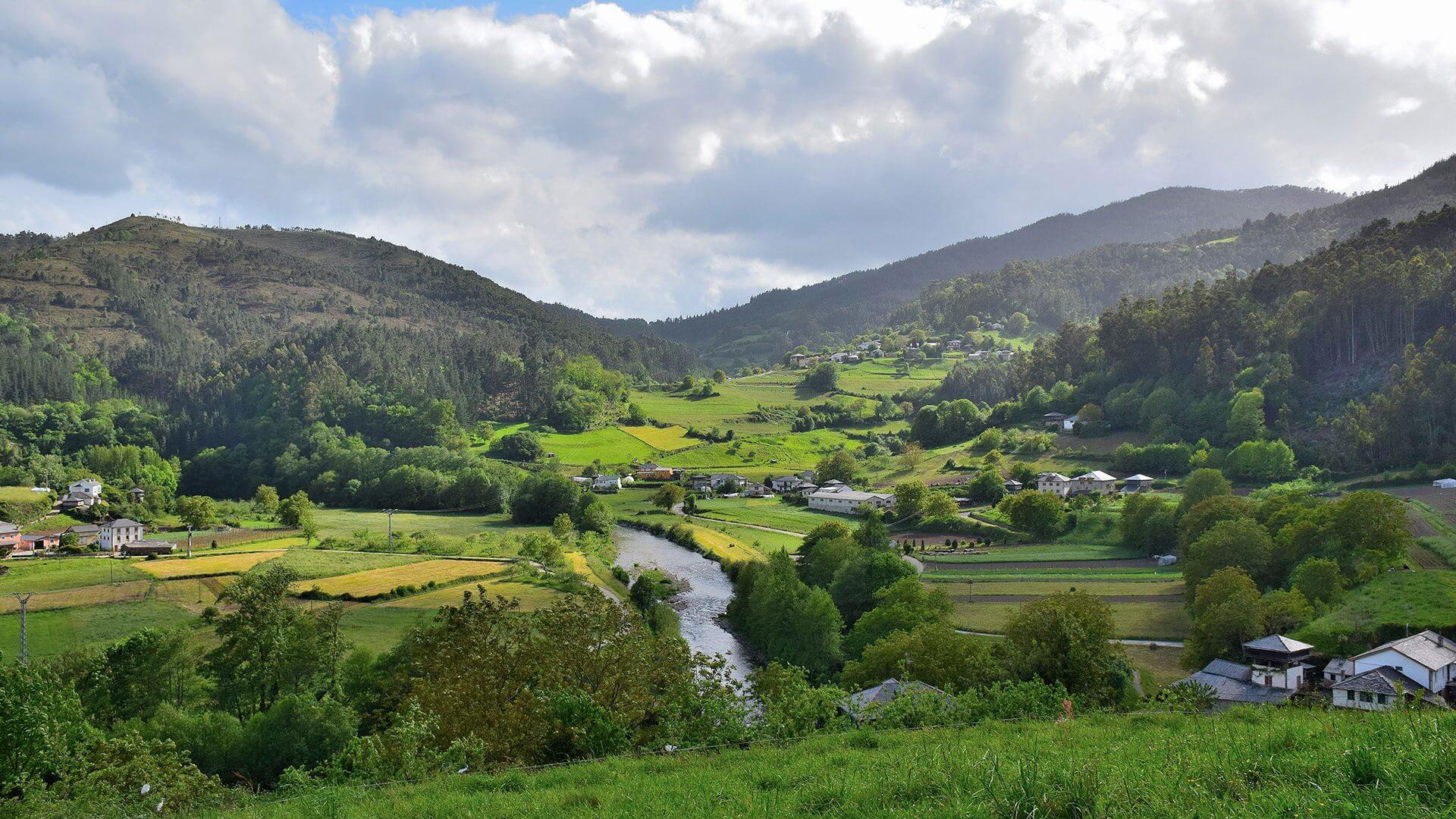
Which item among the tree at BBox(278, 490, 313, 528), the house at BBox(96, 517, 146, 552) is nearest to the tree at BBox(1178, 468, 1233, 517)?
the tree at BBox(278, 490, 313, 528)

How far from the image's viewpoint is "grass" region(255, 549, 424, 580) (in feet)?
161

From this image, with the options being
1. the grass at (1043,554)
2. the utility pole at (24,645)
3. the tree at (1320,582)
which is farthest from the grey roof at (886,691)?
the grass at (1043,554)

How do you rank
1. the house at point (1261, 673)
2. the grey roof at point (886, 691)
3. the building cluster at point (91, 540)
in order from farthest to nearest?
the building cluster at point (91, 540)
the house at point (1261, 673)
the grey roof at point (886, 691)

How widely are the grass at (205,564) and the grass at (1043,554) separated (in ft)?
133

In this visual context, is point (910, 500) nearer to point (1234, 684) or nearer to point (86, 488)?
point (1234, 684)

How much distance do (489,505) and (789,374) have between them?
105268 millimetres

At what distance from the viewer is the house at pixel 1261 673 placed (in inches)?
1076

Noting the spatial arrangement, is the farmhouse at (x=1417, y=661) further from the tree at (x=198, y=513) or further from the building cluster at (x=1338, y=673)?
the tree at (x=198, y=513)

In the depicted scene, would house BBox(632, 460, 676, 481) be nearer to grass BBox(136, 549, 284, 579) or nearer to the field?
the field

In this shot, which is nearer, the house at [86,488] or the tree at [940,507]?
the tree at [940,507]

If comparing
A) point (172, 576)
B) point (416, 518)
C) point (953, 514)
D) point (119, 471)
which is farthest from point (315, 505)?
point (953, 514)

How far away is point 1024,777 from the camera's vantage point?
727 centimetres

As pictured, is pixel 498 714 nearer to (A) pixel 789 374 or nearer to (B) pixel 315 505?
(B) pixel 315 505

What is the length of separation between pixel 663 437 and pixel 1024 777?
11691 centimetres
